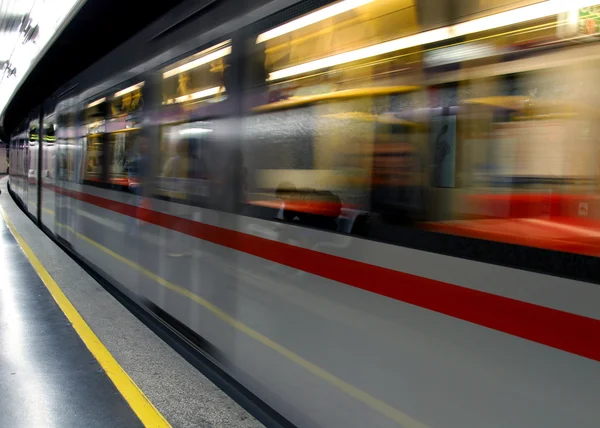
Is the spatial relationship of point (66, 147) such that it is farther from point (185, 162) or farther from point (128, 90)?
point (185, 162)

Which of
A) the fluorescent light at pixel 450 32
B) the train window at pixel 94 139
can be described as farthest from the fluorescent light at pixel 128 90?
the fluorescent light at pixel 450 32

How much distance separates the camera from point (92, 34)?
290 inches

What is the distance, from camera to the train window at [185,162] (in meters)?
4.05

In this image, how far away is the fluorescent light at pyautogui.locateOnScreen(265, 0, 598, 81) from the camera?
70.6 inches

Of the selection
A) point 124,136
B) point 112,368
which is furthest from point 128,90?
point 112,368

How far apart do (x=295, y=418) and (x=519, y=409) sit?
4.86ft

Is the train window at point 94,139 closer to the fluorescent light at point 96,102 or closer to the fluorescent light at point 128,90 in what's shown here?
the fluorescent light at point 96,102

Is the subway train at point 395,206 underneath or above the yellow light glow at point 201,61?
underneath

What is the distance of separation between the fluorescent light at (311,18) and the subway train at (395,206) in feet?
0.03

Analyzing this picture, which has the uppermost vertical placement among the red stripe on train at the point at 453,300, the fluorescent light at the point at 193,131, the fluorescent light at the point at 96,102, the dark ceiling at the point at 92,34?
the dark ceiling at the point at 92,34

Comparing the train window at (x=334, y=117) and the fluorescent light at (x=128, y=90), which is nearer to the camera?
the train window at (x=334, y=117)

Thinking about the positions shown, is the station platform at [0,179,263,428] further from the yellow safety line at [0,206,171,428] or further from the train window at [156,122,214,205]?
the train window at [156,122,214,205]

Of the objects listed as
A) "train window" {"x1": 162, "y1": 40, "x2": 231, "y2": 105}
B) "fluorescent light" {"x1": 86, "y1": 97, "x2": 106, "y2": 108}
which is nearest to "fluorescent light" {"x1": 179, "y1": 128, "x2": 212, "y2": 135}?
"train window" {"x1": 162, "y1": 40, "x2": 231, "y2": 105}

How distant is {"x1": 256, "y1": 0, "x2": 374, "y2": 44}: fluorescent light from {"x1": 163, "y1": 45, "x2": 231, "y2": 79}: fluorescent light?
49 cm
